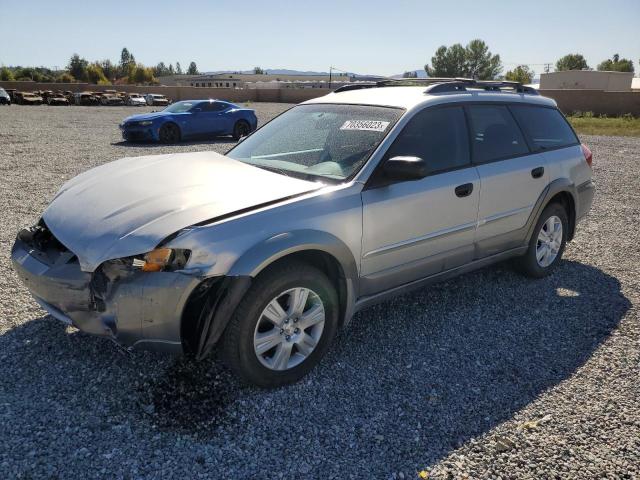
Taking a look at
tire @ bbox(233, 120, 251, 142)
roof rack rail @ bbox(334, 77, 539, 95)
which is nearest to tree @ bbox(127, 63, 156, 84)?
tire @ bbox(233, 120, 251, 142)

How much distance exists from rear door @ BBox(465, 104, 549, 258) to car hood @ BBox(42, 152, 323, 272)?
1.60m

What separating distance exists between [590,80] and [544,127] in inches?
2218

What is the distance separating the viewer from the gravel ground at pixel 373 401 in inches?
102

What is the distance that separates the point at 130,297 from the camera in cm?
272

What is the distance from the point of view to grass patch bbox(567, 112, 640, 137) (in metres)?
21.3

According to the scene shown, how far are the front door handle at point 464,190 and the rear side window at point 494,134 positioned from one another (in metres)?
0.28

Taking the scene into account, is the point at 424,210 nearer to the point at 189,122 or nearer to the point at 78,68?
the point at 189,122

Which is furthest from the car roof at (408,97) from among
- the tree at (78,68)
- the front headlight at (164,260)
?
the tree at (78,68)

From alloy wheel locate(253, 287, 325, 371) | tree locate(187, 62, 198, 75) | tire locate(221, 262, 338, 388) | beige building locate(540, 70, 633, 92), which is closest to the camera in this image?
tire locate(221, 262, 338, 388)

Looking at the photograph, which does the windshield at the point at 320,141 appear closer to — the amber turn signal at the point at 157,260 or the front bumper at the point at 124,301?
the amber turn signal at the point at 157,260

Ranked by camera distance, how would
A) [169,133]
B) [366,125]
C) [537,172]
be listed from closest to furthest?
1. [366,125]
2. [537,172]
3. [169,133]

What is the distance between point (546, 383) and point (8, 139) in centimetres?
1579

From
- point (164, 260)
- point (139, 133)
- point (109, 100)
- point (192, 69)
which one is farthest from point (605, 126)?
point (192, 69)

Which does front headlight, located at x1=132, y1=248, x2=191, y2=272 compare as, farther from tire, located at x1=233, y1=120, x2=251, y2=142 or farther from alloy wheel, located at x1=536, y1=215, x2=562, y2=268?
tire, located at x1=233, y1=120, x2=251, y2=142
